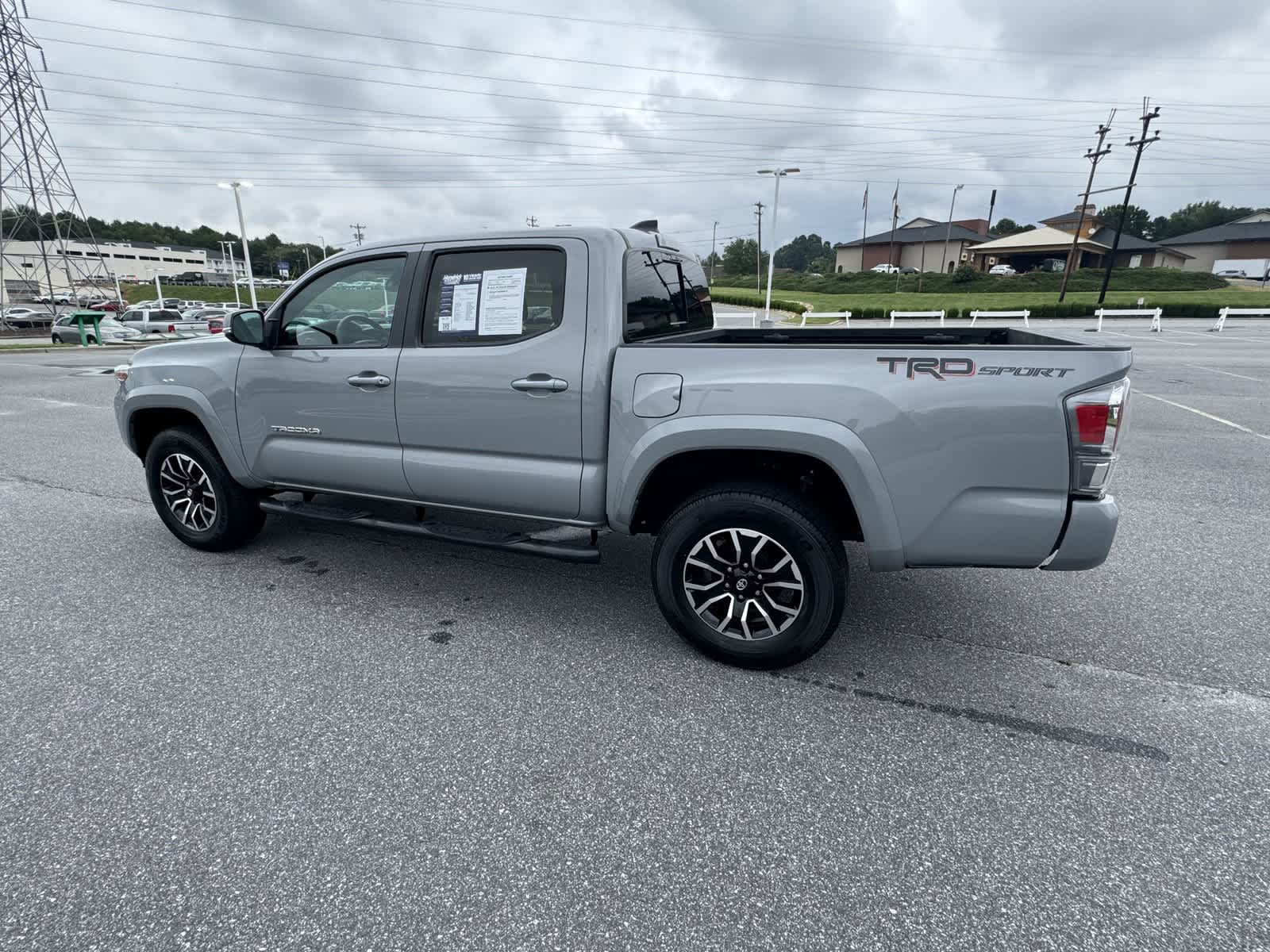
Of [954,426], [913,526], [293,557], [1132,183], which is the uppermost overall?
[1132,183]

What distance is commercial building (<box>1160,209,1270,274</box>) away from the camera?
Result: 73156 mm

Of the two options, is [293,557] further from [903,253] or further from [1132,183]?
[903,253]

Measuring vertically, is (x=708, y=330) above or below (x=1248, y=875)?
above

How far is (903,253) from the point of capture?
3452 inches

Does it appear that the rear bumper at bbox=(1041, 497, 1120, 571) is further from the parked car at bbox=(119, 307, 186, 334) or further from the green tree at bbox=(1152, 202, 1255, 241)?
the green tree at bbox=(1152, 202, 1255, 241)

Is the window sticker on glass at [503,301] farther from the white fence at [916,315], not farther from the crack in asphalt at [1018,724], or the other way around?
the white fence at [916,315]

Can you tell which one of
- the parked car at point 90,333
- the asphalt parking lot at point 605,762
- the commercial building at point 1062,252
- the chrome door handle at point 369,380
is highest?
the commercial building at point 1062,252

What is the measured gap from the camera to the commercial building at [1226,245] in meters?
73.2

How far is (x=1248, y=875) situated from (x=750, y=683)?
167cm

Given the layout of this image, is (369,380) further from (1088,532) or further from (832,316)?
(832,316)

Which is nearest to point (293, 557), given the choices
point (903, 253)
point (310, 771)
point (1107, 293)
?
point (310, 771)

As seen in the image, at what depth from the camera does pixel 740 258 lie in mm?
97625

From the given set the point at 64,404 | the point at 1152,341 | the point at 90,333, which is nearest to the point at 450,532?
the point at 64,404

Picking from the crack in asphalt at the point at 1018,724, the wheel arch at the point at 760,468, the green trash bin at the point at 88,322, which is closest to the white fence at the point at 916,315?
the wheel arch at the point at 760,468
